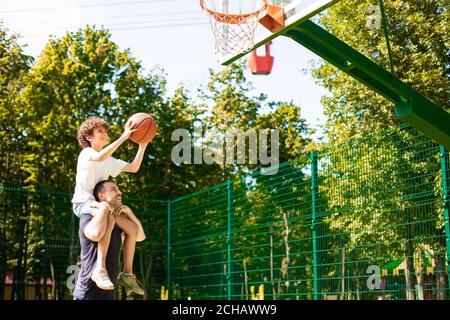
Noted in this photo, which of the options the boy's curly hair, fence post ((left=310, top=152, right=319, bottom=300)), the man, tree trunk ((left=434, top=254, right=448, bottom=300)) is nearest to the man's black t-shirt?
the man

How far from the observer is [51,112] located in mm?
20531

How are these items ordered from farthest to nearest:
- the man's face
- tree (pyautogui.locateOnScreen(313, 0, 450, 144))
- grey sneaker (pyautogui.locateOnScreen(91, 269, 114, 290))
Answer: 1. tree (pyautogui.locateOnScreen(313, 0, 450, 144))
2. the man's face
3. grey sneaker (pyautogui.locateOnScreen(91, 269, 114, 290))

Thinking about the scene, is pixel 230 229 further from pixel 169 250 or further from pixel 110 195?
pixel 110 195

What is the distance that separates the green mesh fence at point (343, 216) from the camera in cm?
827

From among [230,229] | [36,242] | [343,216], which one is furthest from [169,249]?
[343,216]

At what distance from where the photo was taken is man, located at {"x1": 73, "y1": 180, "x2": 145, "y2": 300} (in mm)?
4340

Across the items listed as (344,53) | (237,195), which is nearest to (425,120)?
(344,53)

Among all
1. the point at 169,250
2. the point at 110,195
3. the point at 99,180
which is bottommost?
the point at 110,195

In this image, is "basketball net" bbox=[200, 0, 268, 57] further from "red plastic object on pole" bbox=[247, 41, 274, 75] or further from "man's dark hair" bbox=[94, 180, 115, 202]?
"man's dark hair" bbox=[94, 180, 115, 202]

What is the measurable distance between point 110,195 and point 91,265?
50 centimetres

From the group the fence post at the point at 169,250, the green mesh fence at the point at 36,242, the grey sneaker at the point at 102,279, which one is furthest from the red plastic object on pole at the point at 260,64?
the fence post at the point at 169,250

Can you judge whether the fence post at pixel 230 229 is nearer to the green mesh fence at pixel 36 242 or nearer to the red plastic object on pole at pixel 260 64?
the green mesh fence at pixel 36 242

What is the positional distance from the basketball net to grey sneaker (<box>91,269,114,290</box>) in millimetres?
3103

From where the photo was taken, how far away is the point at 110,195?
443cm
